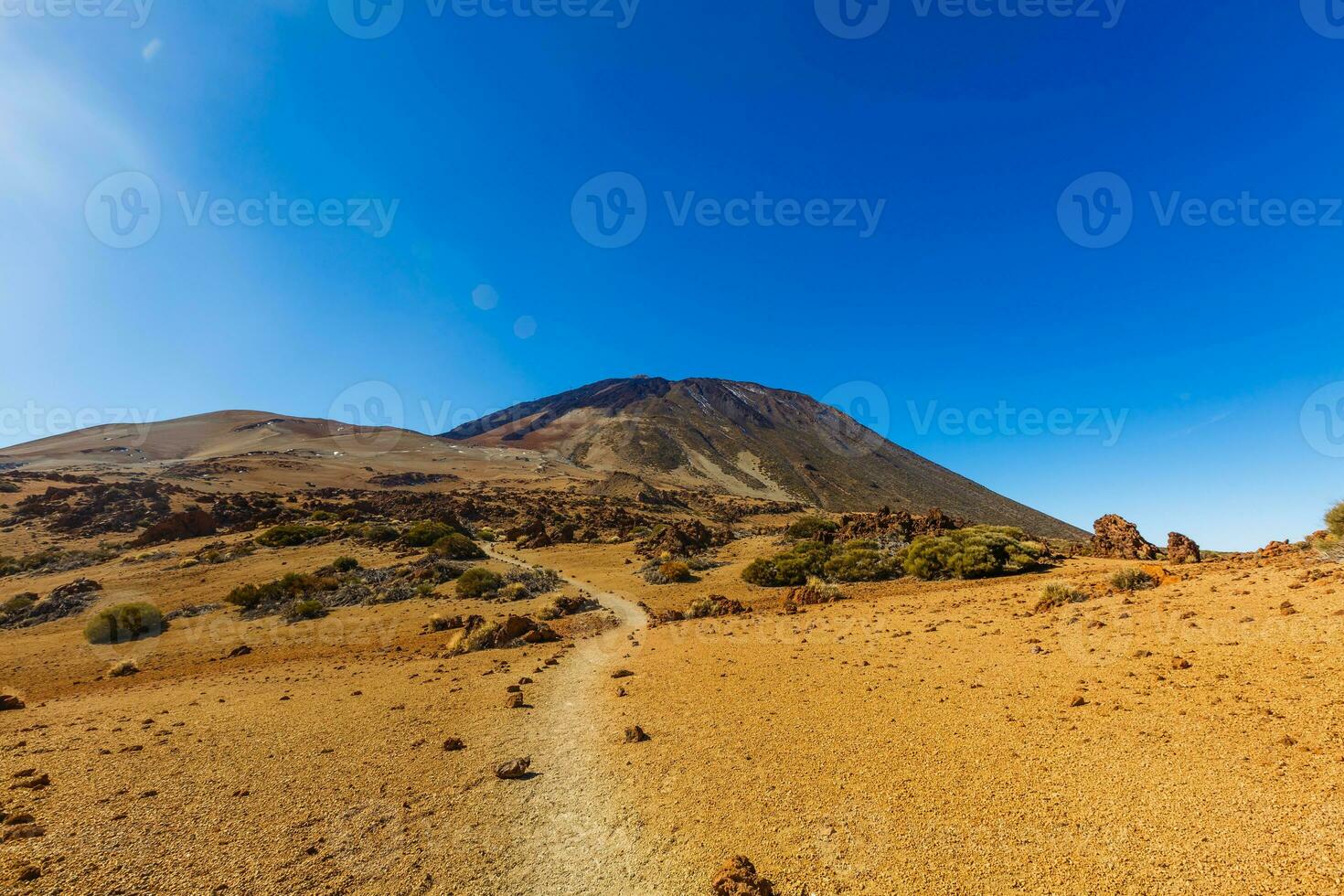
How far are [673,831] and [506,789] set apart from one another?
2.38 meters

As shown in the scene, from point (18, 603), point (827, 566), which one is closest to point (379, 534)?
point (18, 603)

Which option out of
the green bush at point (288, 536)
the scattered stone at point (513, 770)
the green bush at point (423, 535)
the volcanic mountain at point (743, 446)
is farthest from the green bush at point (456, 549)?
the volcanic mountain at point (743, 446)

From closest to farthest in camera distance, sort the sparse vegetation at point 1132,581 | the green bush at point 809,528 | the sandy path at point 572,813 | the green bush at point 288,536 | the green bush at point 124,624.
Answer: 1. the sandy path at point 572,813
2. the sparse vegetation at point 1132,581
3. the green bush at point 124,624
4. the green bush at point 809,528
5. the green bush at point 288,536

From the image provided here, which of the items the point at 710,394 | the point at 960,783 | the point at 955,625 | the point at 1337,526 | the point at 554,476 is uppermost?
the point at 710,394

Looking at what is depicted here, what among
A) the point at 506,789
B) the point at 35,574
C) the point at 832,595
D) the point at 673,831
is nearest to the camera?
the point at 673,831

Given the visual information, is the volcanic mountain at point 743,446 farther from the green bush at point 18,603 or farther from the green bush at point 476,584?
the green bush at point 18,603

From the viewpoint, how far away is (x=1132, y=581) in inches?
523

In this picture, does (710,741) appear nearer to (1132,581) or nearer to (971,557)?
(1132,581)

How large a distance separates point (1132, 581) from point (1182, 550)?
5389mm

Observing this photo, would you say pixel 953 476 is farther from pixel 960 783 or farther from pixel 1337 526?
pixel 960 783

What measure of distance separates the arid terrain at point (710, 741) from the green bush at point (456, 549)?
9239 millimetres

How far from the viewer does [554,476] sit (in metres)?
88.9

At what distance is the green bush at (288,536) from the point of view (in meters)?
30.0

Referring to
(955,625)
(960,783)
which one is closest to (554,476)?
(955,625)
